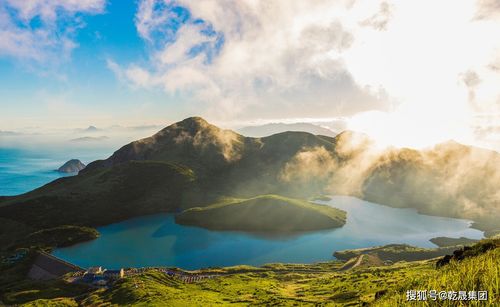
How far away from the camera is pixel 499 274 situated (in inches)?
406

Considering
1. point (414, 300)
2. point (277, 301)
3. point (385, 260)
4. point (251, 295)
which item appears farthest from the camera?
point (385, 260)

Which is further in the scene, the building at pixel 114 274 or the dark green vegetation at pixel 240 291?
the building at pixel 114 274

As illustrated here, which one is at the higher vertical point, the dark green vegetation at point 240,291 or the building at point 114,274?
the dark green vegetation at point 240,291

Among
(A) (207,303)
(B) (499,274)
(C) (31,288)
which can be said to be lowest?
(C) (31,288)

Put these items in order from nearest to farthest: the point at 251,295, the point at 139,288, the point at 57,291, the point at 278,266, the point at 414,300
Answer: the point at 414,300
the point at 251,295
the point at 139,288
the point at 57,291
the point at 278,266

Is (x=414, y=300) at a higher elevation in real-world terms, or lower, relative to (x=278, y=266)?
higher

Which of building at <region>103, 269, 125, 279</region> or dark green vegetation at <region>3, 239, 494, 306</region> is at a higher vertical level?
dark green vegetation at <region>3, 239, 494, 306</region>

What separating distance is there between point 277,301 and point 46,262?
17258 cm

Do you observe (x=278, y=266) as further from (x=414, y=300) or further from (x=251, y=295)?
(x=414, y=300)

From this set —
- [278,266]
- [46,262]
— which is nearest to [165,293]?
[278,266]

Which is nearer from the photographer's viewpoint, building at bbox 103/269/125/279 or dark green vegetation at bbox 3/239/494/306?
dark green vegetation at bbox 3/239/494/306

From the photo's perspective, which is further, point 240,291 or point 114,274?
point 114,274

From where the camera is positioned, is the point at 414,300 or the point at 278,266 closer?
the point at 414,300

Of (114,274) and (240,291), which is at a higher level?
(240,291)
